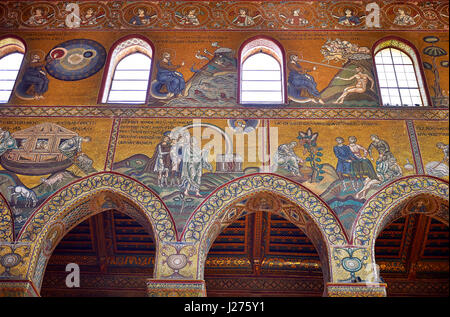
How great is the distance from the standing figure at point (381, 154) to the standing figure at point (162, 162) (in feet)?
12.3

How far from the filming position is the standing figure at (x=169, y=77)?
11.7 metres

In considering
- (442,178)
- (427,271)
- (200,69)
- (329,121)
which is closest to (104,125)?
(200,69)

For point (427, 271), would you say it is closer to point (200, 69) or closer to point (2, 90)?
point (200, 69)

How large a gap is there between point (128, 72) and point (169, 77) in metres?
1.07

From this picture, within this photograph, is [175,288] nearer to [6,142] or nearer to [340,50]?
[6,142]

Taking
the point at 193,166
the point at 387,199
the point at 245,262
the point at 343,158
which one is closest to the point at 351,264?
the point at 387,199

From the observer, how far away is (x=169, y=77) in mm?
11922

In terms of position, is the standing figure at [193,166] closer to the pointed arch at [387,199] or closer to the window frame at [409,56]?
the pointed arch at [387,199]

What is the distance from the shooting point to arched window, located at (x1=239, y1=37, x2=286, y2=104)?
11836 mm

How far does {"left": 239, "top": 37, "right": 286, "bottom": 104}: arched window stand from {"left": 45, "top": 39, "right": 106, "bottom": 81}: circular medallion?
308 cm

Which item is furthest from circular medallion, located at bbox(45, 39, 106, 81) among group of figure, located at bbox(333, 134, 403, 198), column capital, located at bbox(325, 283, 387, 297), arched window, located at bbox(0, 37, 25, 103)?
column capital, located at bbox(325, 283, 387, 297)

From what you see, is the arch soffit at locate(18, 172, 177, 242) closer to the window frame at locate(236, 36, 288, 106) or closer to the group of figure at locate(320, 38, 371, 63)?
the window frame at locate(236, 36, 288, 106)

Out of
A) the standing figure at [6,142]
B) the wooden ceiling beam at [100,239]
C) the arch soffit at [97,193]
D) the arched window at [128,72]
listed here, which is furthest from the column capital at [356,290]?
the standing figure at [6,142]

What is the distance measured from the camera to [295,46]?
1242 centimetres
